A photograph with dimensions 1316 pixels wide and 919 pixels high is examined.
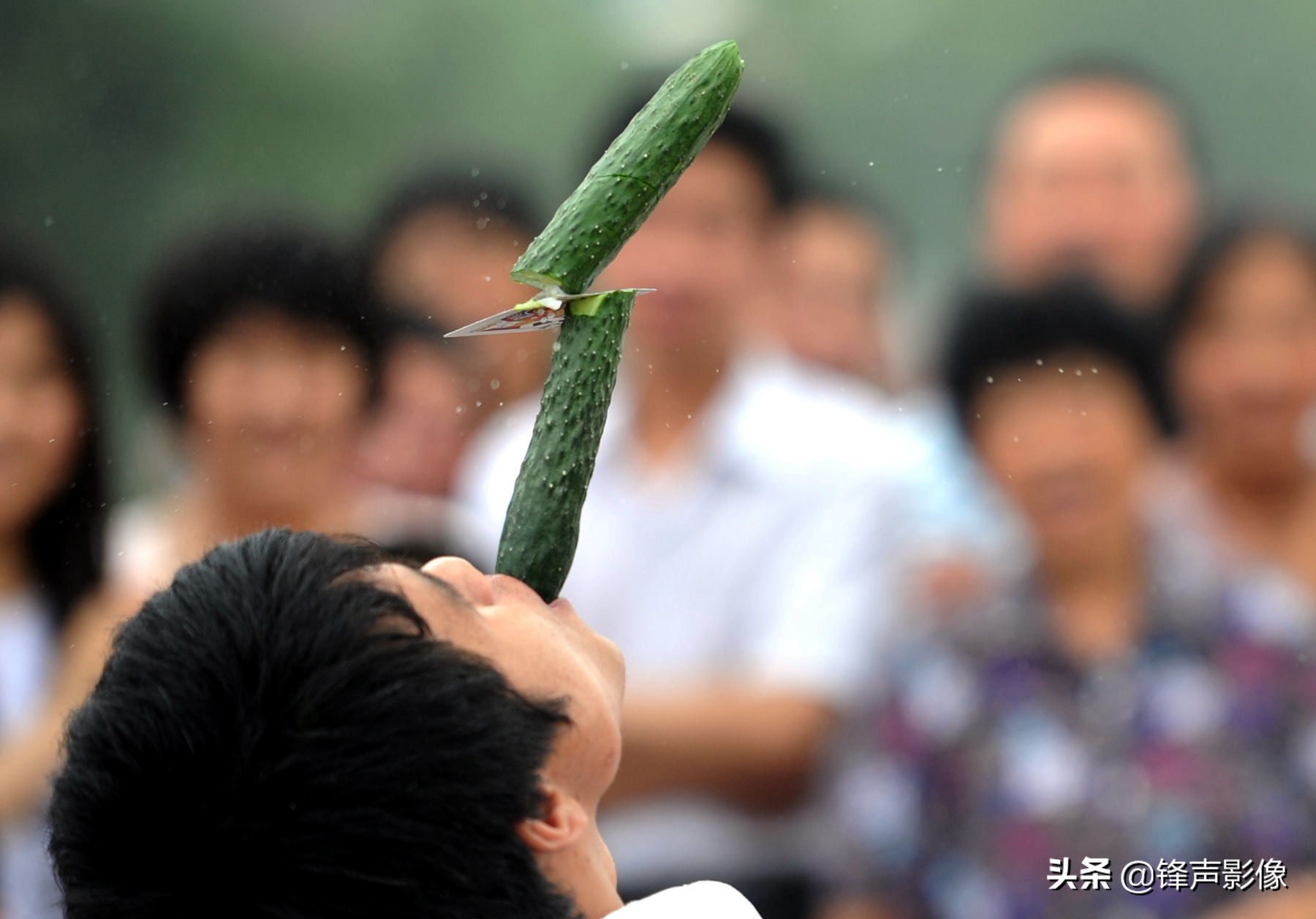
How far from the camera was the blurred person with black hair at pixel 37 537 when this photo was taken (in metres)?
1.56

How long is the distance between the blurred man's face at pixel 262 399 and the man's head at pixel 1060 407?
664mm

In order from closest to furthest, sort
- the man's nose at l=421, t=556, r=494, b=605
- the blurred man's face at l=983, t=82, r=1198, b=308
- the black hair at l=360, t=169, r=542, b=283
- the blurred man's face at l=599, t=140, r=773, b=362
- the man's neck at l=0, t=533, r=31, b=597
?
the man's nose at l=421, t=556, r=494, b=605 < the black hair at l=360, t=169, r=542, b=283 < the blurred man's face at l=599, t=140, r=773, b=362 < the man's neck at l=0, t=533, r=31, b=597 < the blurred man's face at l=983, t=82, r=1198, b=308

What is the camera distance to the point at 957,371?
1787 millimetres

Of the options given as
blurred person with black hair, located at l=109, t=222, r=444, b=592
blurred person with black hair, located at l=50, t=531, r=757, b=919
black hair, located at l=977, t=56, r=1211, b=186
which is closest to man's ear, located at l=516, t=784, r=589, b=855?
blurred person with black hair, located at l=50, t=531, r=757, b=919

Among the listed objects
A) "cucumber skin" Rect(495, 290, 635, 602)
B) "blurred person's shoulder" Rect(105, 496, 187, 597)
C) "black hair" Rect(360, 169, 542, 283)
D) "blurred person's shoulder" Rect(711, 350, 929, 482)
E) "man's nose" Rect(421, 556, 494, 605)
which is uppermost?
"black hair" Rect(360, 169, 542, 283)

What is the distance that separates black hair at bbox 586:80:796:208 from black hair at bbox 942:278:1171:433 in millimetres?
→ 269

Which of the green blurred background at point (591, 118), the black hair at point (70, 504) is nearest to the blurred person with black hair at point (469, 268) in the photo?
the green blurred background at point (591, 118)

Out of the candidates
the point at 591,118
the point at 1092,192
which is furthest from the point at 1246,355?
the point at 591,118

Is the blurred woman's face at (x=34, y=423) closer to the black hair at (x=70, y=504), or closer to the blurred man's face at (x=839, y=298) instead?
the black hair at (x=70, y=504)

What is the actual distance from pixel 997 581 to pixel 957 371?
24cm

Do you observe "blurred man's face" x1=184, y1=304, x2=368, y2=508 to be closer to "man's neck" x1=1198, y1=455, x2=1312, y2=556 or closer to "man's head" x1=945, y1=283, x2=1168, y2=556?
"man's head" x1=945, y1=283, x2=1168, y2=556

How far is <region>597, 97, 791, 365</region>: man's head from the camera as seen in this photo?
5.52 ft

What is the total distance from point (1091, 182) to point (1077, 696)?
27.4 inches

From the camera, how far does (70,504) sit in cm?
161
